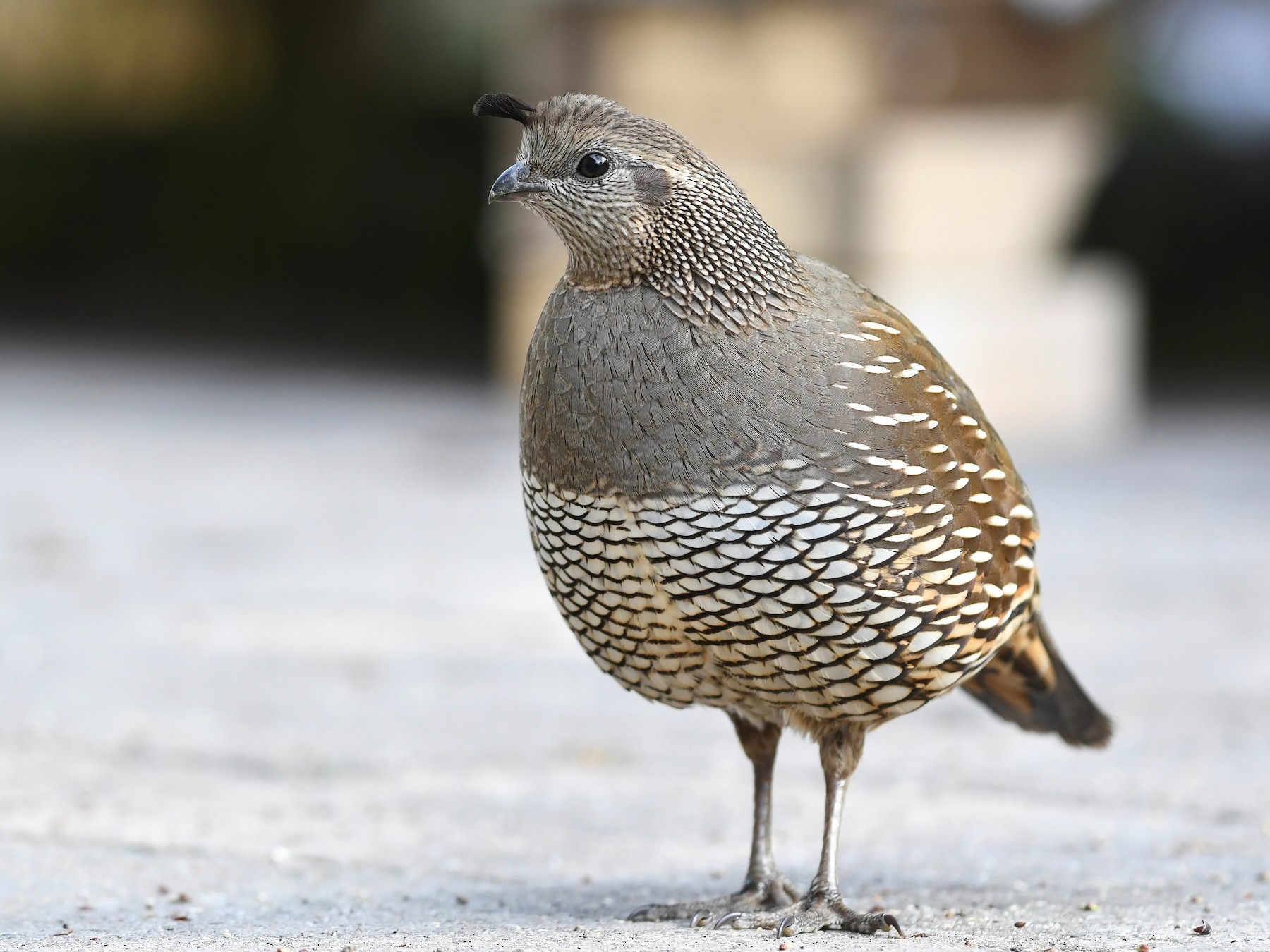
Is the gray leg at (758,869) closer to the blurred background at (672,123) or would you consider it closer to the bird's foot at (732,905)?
the bird's foot at (732,905)

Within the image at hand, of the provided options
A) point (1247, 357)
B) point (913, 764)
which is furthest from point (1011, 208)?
point (913, 764)

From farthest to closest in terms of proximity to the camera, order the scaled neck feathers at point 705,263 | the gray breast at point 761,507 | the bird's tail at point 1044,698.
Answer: the bird's tail at point 1044,698 < the scaled neck feathers at point 705,263 < the gray breast at point 761,507

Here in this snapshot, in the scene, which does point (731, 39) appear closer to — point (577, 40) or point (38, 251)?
point (577, 40)

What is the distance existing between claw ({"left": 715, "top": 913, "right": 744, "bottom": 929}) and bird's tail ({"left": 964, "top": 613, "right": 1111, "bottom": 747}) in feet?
2.81

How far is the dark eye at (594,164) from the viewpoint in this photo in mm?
3471

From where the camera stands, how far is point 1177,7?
16594 mm

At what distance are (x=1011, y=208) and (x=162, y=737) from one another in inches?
280

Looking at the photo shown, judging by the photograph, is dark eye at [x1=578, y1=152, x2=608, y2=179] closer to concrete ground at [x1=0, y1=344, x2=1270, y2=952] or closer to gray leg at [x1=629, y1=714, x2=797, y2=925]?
gray leg at [x1=629, y1=714, x2=797, y2=925]

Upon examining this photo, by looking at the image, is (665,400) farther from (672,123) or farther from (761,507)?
(672,123)

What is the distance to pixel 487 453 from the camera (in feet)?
34.3

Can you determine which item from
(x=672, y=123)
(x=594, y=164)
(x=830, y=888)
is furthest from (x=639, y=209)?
(x=672, y=123)

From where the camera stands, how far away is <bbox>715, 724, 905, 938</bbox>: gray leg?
358 cm

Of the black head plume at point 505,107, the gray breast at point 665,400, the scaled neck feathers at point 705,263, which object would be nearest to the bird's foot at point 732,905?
the gray breast at point 665,400

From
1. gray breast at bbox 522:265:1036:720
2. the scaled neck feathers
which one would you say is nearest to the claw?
gray breast at bbox 522:265:1036:720
